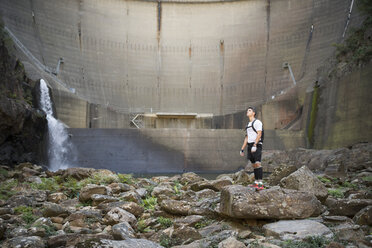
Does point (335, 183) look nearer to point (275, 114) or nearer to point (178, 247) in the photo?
point (178, 247)

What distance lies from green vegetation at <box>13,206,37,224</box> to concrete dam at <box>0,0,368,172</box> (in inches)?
572

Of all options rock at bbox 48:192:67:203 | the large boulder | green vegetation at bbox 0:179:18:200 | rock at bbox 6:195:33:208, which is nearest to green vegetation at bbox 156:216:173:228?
the large boulder

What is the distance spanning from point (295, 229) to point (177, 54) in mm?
24420

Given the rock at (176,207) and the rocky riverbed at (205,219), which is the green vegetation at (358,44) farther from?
the rock at (176,207)

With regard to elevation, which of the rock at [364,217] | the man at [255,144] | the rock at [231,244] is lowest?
the rock at [231,244]

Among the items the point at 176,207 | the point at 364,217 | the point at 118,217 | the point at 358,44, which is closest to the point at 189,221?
the point at 176,207

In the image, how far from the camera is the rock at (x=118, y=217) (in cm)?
436

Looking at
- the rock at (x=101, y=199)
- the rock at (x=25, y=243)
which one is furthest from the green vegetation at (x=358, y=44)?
the rock at (x=25, y=243)

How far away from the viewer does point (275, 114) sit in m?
20.1

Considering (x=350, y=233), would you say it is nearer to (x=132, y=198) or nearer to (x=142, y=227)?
(x=142, y=227)

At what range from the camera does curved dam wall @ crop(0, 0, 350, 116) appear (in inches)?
929

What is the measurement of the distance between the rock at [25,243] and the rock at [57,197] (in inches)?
107

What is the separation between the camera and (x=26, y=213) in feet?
15.5

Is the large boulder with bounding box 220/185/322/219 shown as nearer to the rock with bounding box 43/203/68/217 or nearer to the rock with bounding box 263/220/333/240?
→ the rock with bounding box 263/220/333/240
